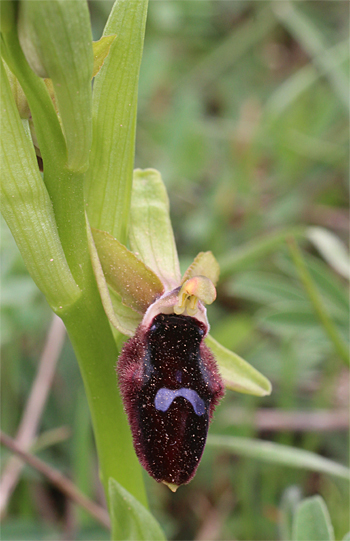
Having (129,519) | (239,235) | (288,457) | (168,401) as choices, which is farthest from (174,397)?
(239,235)

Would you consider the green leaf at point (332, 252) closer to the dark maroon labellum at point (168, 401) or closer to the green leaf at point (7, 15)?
the dark maroon labellum at point (168, 401)

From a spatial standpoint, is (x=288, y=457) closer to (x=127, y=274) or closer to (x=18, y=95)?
(x=127, y=274)

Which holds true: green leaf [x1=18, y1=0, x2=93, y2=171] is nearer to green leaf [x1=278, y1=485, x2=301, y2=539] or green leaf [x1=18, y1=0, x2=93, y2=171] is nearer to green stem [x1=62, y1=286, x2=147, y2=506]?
green stem [x1=62, y1=286, x2=147, y2=506]

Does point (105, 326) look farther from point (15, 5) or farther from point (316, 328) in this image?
point (316, 328)

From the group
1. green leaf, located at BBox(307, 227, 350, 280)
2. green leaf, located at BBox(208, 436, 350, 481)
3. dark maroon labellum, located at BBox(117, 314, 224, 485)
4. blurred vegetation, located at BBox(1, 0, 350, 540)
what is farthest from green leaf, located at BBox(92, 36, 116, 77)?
green leaf, located at BBox(307, 227, 350, 280)

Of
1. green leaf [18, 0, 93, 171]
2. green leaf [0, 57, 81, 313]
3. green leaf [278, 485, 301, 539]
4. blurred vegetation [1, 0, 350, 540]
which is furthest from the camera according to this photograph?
blurred vegetation [1, 0, 350, 540]

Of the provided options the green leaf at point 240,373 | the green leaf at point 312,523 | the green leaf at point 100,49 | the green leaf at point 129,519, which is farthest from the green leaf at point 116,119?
the green leaf at point 312,523
